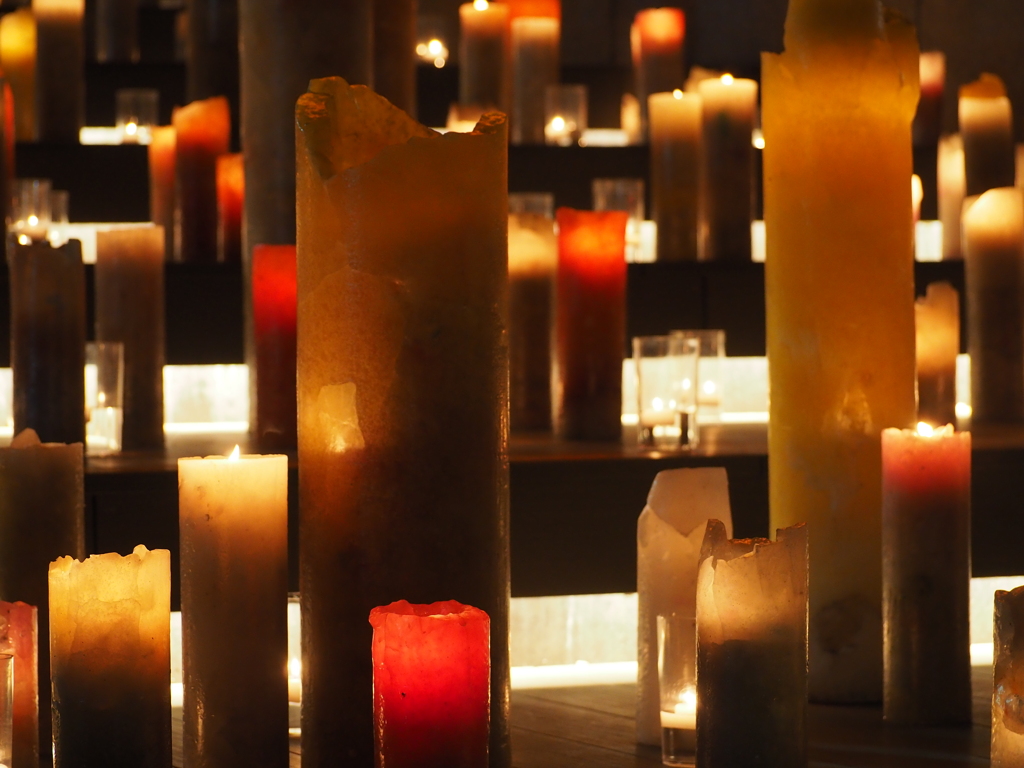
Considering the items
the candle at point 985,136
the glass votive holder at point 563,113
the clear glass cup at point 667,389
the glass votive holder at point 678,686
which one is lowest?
the glass votive holder at point 678,686

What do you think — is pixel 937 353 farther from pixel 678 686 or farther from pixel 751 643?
pixel 751 643

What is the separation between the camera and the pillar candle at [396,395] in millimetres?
1258

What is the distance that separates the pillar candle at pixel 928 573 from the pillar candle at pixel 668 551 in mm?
178

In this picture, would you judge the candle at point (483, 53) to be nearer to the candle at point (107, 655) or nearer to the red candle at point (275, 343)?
the red candle at point (275, 343)

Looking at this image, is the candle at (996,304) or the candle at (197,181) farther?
the candle at (197,181)

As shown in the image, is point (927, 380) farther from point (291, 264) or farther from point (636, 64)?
point (636, 64)

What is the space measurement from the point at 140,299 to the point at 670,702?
3.73 feet

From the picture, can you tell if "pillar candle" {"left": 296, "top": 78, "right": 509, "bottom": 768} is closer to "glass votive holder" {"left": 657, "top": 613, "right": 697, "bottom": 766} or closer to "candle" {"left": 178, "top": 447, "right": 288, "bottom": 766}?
"candle" {"left": 178, "top": 447, "right": 288, "bottom": 766}

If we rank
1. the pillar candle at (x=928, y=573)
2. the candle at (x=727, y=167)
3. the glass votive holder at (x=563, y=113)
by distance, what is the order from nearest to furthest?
the pillar candle at (x=928, y=573)
the candle at (x=727, y=167)
the glass votive holder at (x=563, y=113)

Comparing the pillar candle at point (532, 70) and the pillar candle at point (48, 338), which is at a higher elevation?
the pillar candle at point (532, 70)

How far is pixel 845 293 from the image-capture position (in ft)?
5.19

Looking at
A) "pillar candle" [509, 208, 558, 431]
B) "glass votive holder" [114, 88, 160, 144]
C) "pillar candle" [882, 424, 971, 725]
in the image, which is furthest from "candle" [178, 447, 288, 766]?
"glass votive holder" [114, 88, 160, 144]

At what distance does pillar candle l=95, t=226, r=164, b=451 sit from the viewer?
2154mm

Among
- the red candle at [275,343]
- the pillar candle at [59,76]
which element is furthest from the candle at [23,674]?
the pillar candle at [59,76]
